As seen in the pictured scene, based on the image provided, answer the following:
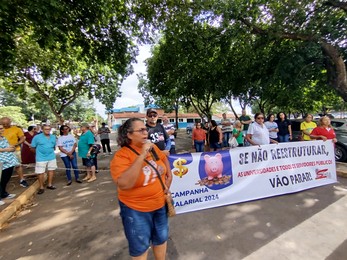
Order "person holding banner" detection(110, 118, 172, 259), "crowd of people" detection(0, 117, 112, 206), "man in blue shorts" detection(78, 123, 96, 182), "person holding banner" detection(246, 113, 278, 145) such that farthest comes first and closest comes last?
"man in blue shorts" detection(78, 123, 96, 182)
"person holding banner" detection(246, 113, 278, 145)
"crowd of people" detection(0, 117, 112, 206)
"person holding banner" detection(110, 118, 172, 259)

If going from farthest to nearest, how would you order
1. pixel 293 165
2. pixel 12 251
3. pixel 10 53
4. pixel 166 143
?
pixel 10 53
pixel 293 165
pixel 166 143
pixel 12 251

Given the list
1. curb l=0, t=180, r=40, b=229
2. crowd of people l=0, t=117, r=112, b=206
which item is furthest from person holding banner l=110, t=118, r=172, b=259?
crowd of people l=0, t=117, r=112, b=206

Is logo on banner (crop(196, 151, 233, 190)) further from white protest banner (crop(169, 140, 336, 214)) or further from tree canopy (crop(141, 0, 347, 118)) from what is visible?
tree canopy (crop(141, 0, 347, 118))

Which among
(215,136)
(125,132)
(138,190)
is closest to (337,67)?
(215,136)

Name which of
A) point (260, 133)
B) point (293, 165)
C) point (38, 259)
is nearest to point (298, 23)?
point (260, 133)

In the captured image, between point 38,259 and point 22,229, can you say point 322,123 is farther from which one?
point 22,229

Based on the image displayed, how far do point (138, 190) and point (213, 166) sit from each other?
8.33 feet

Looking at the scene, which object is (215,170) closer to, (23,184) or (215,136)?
(215,136)

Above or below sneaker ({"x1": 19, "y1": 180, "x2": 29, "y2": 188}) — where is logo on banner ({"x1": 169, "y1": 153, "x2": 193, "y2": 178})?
above

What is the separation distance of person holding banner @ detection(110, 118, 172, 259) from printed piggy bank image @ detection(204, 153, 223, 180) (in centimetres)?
219

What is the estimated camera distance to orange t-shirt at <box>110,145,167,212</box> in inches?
69.9

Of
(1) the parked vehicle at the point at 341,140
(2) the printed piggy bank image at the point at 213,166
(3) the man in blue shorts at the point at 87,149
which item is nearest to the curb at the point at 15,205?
(3) the man in blue shorts at the point at 87,149

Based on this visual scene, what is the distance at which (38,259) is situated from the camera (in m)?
2.74

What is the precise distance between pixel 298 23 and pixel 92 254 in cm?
945
